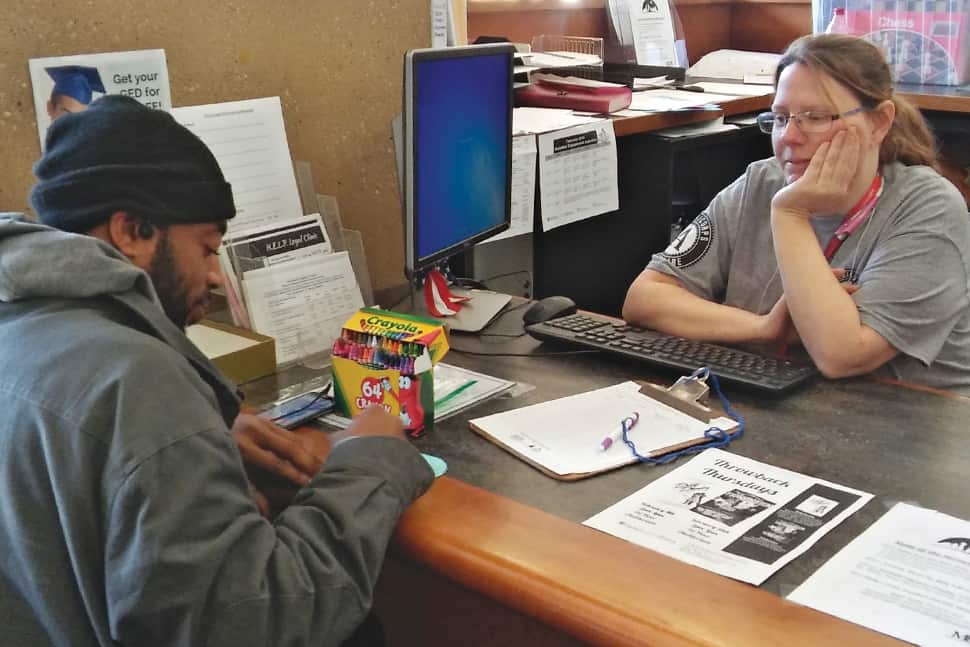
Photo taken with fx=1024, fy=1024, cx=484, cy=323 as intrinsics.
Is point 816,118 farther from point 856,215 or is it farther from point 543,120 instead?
point 543,120

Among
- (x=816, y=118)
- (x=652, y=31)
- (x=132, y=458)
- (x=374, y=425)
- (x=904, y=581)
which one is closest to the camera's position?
(x=132, y=458)

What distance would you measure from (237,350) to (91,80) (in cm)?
43

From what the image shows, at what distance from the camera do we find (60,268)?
869mm

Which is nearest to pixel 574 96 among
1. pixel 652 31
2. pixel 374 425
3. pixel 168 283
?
pixel 652 31

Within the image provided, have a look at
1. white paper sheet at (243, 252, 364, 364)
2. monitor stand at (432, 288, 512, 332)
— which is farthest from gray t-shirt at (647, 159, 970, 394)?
white paper sheet at (243, 252, 364, 364)

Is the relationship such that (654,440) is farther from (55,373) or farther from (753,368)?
(55,373)

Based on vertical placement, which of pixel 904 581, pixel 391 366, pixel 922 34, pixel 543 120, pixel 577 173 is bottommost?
pixel 904 581

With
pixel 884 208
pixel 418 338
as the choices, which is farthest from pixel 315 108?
pixel 884 208

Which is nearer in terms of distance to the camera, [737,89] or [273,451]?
[273,451]

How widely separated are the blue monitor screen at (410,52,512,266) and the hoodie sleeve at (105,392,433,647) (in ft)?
2.11

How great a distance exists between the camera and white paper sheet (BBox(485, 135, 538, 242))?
1.97 metres

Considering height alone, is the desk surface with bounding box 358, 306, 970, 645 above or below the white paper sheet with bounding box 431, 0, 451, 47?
below

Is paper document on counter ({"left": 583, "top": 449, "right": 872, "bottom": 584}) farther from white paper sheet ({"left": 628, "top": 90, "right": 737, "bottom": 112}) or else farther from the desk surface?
white paper sheet ({"left": 628, "top": 90, "right": 737, "bottom": 112})

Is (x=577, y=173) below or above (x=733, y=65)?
Result: below
